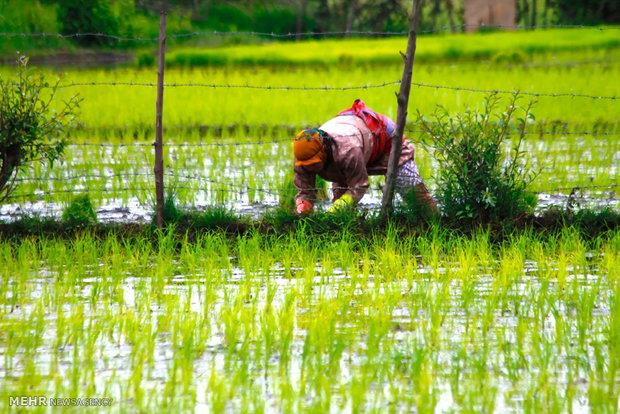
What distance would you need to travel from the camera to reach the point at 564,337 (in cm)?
403

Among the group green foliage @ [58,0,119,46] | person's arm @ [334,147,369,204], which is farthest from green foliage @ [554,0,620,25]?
person's arm @ [334,147,369,204]

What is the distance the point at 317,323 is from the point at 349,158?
1941 millimetres

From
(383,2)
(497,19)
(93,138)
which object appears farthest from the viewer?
(497,19)

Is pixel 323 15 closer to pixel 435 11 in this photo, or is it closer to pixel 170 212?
pixel 435 11

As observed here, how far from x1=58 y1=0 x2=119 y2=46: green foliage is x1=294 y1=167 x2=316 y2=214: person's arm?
1016 centimetres

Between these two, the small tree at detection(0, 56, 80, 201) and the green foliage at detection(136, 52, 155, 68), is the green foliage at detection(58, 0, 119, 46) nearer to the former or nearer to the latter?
the green foliage at detection(136, 52, 155, 68)

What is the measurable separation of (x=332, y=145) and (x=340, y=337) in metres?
2.16

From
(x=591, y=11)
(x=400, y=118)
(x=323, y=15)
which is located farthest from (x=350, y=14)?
(x=400, y=118)

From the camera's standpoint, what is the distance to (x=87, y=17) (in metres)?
15.9

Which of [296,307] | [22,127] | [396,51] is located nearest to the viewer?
[296,307]

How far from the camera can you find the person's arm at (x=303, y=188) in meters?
6.15

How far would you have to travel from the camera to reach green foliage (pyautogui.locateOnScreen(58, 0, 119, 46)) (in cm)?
1574

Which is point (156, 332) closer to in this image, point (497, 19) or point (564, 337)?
point (564, 337)

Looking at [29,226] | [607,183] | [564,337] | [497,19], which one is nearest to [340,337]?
[564,337]
